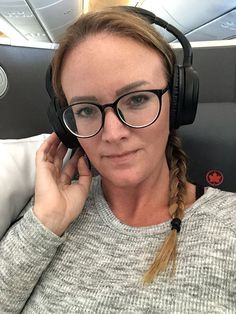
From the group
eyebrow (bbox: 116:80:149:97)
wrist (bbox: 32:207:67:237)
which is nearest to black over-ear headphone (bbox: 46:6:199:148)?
eyebrow (bbox: 116:80:149:97)

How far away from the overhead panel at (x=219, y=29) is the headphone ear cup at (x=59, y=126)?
483cm

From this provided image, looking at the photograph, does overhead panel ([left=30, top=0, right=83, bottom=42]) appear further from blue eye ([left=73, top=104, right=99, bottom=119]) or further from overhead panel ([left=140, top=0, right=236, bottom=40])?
blue eye ([left=73, top=104, right=99, bottom=119])

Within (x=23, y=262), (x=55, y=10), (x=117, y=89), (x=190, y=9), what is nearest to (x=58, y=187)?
(x=23, y=262)

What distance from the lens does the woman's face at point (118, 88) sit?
78cm

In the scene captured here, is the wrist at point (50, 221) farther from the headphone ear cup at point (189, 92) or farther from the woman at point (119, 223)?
the headphone ear cup at point (189, 92)

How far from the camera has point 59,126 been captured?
937mm

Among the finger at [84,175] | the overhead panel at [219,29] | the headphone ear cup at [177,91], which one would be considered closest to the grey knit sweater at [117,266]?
the finger at [84,175]

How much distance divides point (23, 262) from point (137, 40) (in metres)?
0.54

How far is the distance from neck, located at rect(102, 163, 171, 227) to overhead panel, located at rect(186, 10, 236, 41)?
15.8ft

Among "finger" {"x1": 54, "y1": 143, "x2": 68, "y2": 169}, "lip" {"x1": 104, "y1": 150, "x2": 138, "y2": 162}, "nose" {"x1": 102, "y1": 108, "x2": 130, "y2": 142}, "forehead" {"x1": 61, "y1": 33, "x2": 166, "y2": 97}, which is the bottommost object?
"finger" {"x1": 54, "y1": 143, "x2": 68, "y2": 169}

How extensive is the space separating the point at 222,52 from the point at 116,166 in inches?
24.9

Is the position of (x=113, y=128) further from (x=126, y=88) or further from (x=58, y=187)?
(x=58, y=187)

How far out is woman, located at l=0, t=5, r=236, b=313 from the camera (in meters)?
0.73

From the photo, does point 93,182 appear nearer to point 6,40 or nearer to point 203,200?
point 203,200
